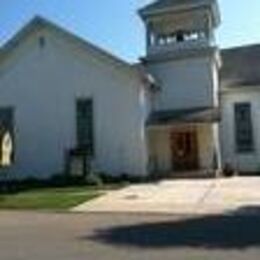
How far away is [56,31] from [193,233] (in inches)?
801

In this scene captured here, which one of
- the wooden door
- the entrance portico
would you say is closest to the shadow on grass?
the entrance portico

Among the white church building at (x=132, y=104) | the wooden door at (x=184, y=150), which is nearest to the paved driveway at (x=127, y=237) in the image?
the white church building at (x=132, y=104)

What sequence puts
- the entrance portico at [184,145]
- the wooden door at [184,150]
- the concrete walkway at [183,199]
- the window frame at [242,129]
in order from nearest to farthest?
the concrete walkway at [183,199] < the entrance portico at [184,145] < the wooden door at [184,150] < the window frame at [242,129]

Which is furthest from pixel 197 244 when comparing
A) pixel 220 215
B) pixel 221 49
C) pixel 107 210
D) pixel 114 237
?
pixel 221 49

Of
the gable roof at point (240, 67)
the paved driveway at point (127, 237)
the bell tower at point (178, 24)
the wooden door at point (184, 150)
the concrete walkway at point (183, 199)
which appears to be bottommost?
the paved driveway at point (127, 237)

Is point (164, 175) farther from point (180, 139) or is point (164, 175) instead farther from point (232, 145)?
point (232, 145)

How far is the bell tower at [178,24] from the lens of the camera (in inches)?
1406

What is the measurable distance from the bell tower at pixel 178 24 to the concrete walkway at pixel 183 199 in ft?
33.4

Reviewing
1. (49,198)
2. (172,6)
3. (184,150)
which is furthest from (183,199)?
(172,6)

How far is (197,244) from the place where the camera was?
1305 centimetres

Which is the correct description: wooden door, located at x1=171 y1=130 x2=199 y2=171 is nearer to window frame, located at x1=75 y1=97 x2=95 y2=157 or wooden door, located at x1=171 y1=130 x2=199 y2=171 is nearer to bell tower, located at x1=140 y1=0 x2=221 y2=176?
bell tower, located at x1=140 y1=0 x2=221 y2=176

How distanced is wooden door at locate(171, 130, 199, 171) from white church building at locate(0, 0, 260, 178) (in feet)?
0.16

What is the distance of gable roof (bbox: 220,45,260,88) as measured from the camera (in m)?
36.7

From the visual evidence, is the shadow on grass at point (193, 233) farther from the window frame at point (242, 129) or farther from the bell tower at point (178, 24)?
the bell tower at point (178, 24)
